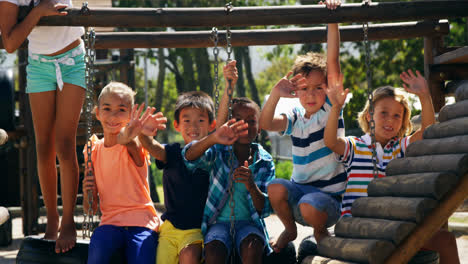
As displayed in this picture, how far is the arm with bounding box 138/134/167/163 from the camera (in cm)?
390

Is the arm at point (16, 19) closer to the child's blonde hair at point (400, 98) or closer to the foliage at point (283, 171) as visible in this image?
the child's blonde hair at point (400, 98)

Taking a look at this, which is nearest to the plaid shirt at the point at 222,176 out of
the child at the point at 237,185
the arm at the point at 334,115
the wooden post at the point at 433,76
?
the child at the point at 237,185

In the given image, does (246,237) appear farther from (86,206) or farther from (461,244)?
(461,244)

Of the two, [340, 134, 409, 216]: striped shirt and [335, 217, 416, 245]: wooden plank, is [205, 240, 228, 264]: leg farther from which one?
[340, 134, 409, 216]: striped shirt

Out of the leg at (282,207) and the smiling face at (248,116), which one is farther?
the smiling face at (248,116)

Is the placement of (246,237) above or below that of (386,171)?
below

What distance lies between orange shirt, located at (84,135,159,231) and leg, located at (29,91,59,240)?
37 centimetres

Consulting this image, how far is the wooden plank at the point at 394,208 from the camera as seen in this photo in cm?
332

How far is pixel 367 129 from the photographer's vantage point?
14.7 feet

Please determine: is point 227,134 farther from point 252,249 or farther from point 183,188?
point 252,249

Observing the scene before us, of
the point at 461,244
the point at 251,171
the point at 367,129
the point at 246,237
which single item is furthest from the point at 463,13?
the point at 461,244

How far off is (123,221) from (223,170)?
0.73 metres

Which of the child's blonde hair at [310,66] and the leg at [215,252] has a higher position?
the child's blonde hair at [310,66]

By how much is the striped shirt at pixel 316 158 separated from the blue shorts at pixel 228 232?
0.57 meters
